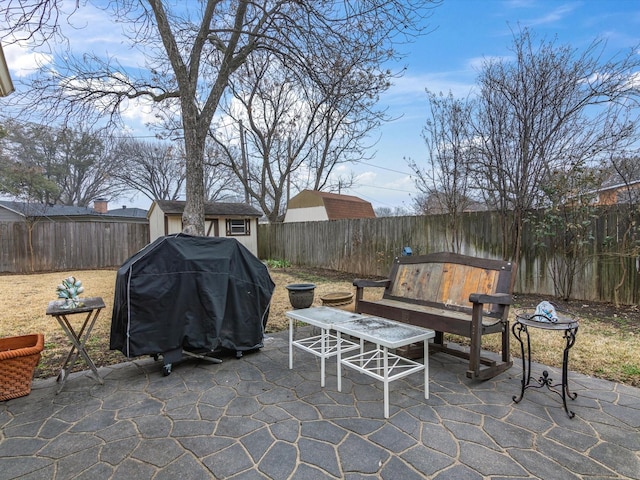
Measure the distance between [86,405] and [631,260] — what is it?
689cm

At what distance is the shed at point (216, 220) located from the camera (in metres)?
12.6

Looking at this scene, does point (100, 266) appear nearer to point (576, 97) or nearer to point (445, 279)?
point (445, 279)

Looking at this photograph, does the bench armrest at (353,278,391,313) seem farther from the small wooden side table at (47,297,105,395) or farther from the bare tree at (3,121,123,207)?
the bare tree at (3,121,123,207)

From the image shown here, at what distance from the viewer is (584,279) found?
18.1ft

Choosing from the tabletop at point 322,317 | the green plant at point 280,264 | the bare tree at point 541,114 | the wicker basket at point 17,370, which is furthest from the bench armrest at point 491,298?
the green plant at point 280,264

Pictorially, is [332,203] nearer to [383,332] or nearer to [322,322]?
[322,322]

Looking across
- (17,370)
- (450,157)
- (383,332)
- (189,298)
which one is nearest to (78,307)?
(17,370)

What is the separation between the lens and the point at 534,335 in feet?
13.3

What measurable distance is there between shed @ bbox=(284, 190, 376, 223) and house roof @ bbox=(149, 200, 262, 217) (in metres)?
4.23

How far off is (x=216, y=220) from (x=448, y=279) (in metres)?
11.3

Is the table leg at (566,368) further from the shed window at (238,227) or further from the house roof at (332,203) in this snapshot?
the house roof at (332,203)

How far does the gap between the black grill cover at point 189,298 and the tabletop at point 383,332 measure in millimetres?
1166

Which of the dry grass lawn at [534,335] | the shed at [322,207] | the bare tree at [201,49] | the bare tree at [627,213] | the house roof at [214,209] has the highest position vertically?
the bare tree at [201,49]

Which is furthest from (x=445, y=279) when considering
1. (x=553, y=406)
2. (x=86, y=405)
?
(x=86, y=405)
